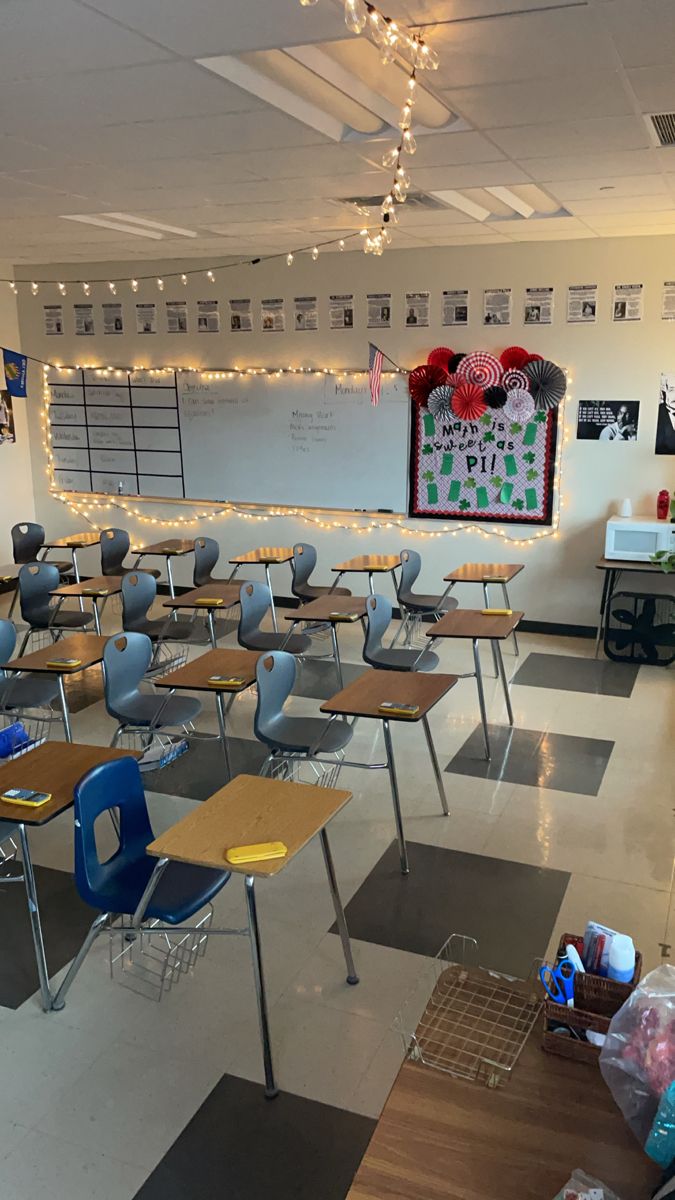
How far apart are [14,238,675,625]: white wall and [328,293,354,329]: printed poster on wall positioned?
7 centimetres

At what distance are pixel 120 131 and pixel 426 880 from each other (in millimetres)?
3698

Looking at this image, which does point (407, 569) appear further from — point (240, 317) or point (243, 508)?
point (240, 317)

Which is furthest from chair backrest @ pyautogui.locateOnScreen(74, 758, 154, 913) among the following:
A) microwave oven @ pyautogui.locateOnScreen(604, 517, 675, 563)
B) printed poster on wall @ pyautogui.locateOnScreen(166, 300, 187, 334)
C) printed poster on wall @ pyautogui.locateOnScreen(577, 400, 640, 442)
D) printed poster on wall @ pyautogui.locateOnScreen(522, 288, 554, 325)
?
printed poster on wall @ pyautogui.locateOnScreen(166, 300, 187, 334)

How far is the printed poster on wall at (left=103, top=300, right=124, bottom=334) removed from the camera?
32.0 ft

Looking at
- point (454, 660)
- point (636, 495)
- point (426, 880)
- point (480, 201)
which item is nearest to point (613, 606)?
point (636, 495)

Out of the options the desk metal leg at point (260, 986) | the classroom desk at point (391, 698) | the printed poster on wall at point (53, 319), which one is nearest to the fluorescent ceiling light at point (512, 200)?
the classroom desk at point (391, 698)

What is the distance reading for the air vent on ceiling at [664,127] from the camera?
149 inches

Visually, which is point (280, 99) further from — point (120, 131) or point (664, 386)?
point (664, 386)

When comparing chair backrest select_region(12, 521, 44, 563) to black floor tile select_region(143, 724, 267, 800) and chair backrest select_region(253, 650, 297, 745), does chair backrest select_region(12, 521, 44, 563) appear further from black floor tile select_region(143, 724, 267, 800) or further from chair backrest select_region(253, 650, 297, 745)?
chair backrest select_region(253, 650, 297, 745)

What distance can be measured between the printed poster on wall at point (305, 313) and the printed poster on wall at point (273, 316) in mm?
137

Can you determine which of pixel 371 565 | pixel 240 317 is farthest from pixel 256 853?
pixel 240 317

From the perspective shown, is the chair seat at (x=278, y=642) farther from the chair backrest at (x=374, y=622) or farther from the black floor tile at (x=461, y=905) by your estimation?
the black floor tile at (x=461, y=905)

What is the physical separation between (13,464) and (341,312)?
A: 14.3ft

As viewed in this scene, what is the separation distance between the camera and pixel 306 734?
15.2 feet
